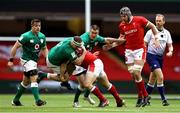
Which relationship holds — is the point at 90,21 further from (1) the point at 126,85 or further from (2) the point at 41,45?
(2) the point at 41,45

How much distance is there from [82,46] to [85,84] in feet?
2.97

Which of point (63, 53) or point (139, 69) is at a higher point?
point (63, 53)

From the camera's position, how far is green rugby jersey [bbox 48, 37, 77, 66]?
16312 millimetres

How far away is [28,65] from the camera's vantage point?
17.8 m

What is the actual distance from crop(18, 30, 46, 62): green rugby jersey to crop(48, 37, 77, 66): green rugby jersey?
0.73 metres

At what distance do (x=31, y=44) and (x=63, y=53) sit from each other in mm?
1443

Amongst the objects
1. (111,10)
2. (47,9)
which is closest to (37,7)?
(47,9)

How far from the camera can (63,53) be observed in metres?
16.5

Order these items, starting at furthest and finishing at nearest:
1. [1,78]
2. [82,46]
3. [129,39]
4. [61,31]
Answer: [61,31] → [1,78] → [129,39] → [82,46]

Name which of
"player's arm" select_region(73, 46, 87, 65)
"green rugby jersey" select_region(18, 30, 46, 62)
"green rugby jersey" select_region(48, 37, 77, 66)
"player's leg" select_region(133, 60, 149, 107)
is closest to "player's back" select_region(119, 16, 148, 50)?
"player's leg" select_region(133, 60, 149, 107)

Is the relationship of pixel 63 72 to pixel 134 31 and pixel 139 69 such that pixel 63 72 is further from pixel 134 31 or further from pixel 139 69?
pixel 134 31

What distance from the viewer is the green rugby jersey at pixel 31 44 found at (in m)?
17.6

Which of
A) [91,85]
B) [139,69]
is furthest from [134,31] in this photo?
[91,85]

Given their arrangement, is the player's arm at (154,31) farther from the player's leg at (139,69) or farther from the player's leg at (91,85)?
the player's leg at (91,85)
